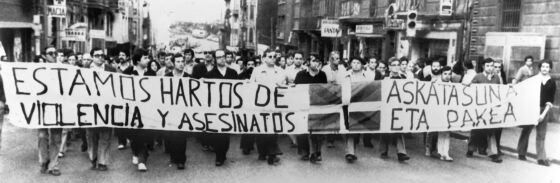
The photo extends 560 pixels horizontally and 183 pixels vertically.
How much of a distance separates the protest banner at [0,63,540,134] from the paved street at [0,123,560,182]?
585mm

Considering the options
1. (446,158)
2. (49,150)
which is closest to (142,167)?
(49,150)

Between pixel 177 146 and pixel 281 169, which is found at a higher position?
pixel 177 146

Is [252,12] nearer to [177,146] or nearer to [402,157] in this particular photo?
[402,157]

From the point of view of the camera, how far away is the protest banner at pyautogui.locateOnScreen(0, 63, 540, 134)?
27.5 feet

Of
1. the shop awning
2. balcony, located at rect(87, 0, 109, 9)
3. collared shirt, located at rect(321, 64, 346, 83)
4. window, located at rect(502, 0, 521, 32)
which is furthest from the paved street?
balcony, located at rect(87, 0, 109, 9)

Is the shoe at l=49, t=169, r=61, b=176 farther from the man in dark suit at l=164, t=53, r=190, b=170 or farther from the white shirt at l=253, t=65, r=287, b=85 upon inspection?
the white shirt at l=253, t=65, r=287, b=85

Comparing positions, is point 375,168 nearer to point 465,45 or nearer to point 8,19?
point 465,45

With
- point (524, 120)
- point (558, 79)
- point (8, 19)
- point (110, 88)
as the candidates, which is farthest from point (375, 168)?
point (8, 19)

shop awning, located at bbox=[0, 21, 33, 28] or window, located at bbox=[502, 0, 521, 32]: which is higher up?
window, located at bbox=[502, 0, 521, 32]

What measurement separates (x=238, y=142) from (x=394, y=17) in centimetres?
657

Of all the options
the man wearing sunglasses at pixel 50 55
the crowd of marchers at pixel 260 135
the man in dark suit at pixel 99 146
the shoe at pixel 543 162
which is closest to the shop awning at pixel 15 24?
the crowd of marchers at pixel 260 135

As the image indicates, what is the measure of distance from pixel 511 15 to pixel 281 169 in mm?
11508

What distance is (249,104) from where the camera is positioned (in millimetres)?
9312

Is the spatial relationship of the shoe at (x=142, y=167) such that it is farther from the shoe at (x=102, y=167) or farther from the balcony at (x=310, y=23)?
the balcony at (x=310, y=23)
